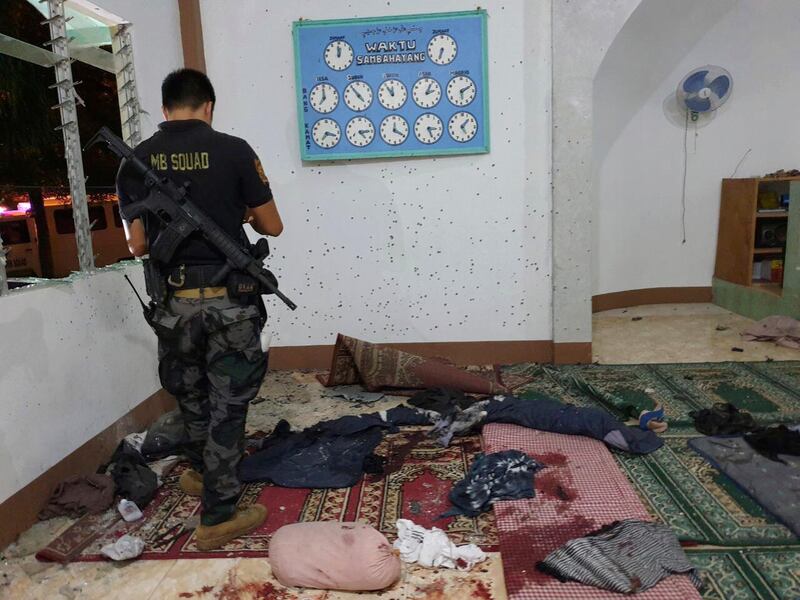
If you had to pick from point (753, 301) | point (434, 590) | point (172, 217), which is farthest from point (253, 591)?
point (753, 301)

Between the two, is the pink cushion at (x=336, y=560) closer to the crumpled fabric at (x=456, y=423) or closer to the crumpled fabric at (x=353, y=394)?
the crumpled fabric at (x=456, y=423)

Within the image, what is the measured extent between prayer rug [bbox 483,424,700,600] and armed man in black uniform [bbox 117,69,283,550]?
1.04 meters

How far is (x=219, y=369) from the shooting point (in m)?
2.23

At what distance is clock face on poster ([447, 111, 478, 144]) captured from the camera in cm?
401

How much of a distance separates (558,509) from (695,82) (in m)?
4.49

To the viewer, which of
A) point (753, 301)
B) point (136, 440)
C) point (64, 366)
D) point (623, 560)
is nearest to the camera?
point (623, 560)

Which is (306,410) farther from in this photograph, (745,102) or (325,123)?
(745,102)

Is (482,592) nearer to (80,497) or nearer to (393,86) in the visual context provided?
(80,497)

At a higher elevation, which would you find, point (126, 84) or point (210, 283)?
point (126, 84)

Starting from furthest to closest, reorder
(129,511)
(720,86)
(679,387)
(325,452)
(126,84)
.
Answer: (720,86), (679,387), (126,84), (325,452), (129,511)

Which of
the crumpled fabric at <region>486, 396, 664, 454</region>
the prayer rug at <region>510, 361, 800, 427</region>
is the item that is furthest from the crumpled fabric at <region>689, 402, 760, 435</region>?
the crumpled fabric at <region>486, 396, 664, 454</region>

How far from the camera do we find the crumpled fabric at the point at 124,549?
2162 mm

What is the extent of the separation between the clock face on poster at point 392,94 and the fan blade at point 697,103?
2.90 meters

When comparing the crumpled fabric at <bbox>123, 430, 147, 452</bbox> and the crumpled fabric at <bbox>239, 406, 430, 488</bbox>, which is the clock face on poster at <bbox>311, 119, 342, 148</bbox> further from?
the crumpled fabric at <bbox>123, 430, 147, 452</bbox>
